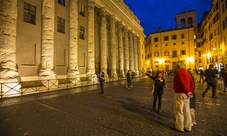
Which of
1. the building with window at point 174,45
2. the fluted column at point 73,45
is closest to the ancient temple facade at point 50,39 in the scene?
the fluted column at point 73,45

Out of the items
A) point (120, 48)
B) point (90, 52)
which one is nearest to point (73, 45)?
point (90, 52)

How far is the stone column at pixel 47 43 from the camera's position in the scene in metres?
12.7

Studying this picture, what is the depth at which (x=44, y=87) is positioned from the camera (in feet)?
40.2

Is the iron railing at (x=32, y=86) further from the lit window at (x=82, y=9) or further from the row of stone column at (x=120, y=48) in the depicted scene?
the lit window at (x=82, y=9)

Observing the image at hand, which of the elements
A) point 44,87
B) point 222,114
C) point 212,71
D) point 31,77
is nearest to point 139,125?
point 222,114

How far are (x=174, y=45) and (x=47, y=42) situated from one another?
4458 cm

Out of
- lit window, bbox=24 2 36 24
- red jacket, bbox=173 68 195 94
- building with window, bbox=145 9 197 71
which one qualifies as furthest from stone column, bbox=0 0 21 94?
building with window, bbox=145 9 197 71

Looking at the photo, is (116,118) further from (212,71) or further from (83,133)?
(212,71)

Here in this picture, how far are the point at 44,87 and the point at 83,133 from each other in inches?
398

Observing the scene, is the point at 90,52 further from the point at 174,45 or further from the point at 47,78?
the point at 174,45

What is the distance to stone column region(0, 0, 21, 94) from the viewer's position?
31.7 feet

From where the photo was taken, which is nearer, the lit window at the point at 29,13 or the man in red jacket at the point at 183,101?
the man in red jacket at the point at 183,101

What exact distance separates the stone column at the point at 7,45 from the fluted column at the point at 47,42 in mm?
2708

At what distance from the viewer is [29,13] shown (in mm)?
12570
